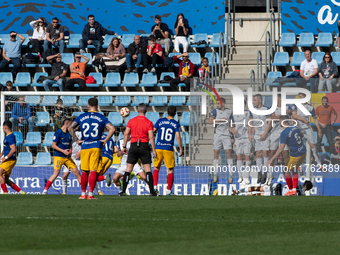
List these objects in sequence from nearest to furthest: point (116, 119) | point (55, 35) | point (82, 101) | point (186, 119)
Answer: point (186, 119), point (116, 119), point (82, 101), point (55, 35)

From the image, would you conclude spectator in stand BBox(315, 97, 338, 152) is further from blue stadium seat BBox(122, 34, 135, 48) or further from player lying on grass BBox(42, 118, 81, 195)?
blue stadium seat BBox(122, 34, 135, 48)

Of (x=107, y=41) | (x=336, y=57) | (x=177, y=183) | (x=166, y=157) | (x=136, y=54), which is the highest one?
(x=107, y=41)

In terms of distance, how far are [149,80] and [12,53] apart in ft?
15.6

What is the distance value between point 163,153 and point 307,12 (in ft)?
29.4

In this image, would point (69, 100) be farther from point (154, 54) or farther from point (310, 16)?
point (310, 16)

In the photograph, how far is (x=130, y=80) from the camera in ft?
55.8

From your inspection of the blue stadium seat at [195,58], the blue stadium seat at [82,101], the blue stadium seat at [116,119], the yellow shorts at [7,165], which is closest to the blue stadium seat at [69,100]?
the blue stadium seat at [82,101]

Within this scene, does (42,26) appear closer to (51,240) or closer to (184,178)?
(184,178)

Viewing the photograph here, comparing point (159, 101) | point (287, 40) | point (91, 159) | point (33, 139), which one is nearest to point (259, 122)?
point (159, 101)

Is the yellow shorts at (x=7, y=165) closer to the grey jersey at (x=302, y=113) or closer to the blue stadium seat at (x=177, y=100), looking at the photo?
the blue stadium seat at (x=177, y=100)

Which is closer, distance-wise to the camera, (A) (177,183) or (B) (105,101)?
(A) (177,183)

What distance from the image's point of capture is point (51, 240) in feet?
15.5

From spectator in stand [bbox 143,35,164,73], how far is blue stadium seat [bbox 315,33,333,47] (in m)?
4.89

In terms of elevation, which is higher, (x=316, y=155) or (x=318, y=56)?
(x=318, y=56)
